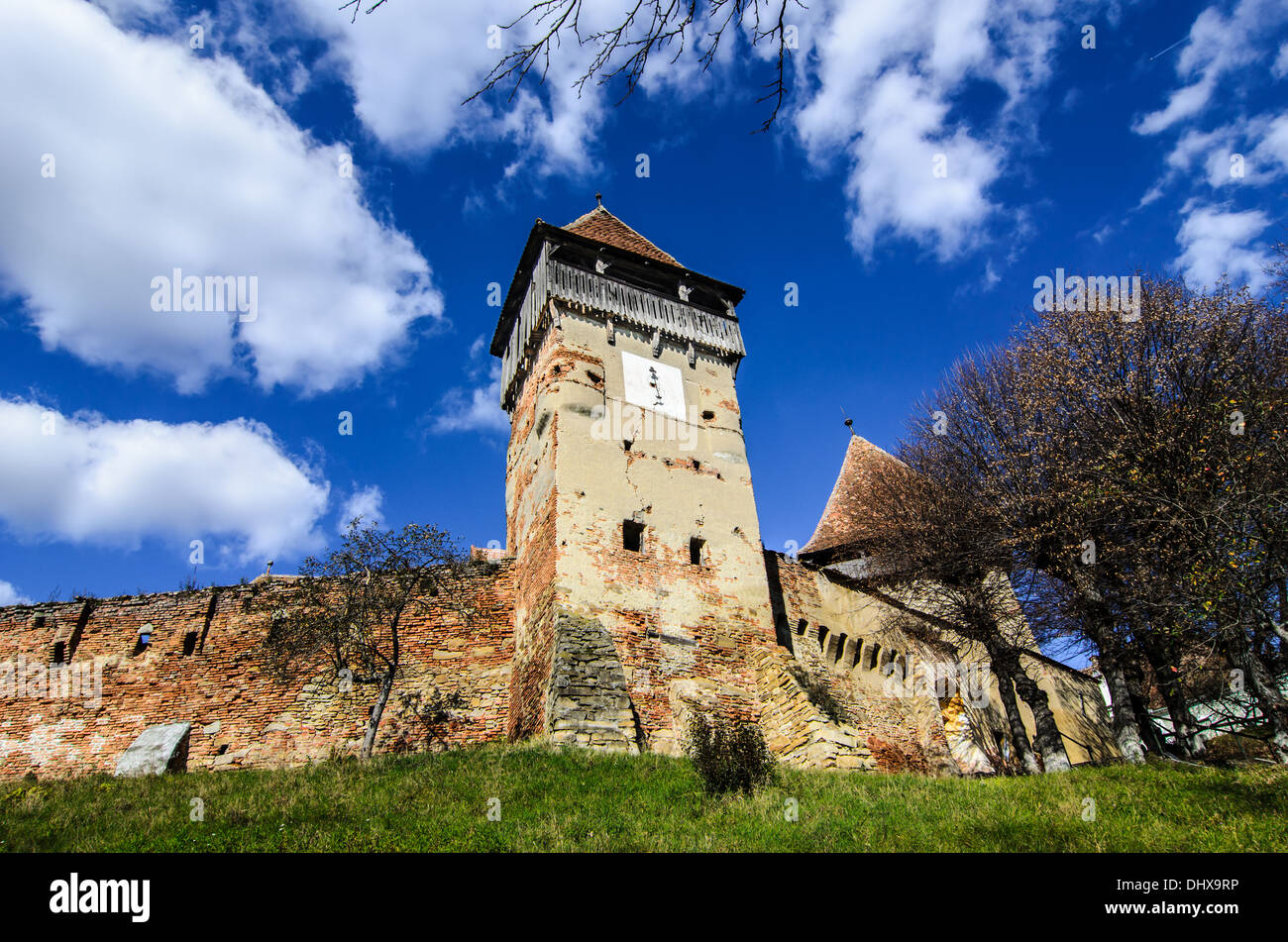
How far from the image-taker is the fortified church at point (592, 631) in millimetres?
12805

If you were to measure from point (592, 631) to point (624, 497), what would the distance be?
2988 mm

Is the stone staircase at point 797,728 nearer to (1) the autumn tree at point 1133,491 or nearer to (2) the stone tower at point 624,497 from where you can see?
(2) the stone tower at point 624,497

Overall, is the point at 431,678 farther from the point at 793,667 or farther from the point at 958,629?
the point at 958,629

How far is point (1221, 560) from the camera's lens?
390 inches

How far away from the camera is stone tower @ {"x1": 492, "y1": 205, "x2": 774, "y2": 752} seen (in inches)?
497

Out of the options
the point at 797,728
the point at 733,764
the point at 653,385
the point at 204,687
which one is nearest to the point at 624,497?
the point at 653,385

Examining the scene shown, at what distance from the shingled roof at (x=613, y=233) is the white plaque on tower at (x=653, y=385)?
2976 mm

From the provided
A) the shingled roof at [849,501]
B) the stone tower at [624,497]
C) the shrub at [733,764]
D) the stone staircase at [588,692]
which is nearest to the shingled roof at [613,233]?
the stone tower at [624,497]

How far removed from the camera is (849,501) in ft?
68.0

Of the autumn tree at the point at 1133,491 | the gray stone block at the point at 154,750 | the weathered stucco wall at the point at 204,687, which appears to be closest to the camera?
the autumn tree at the point at 1133,491

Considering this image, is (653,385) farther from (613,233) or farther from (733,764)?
(733,764)
